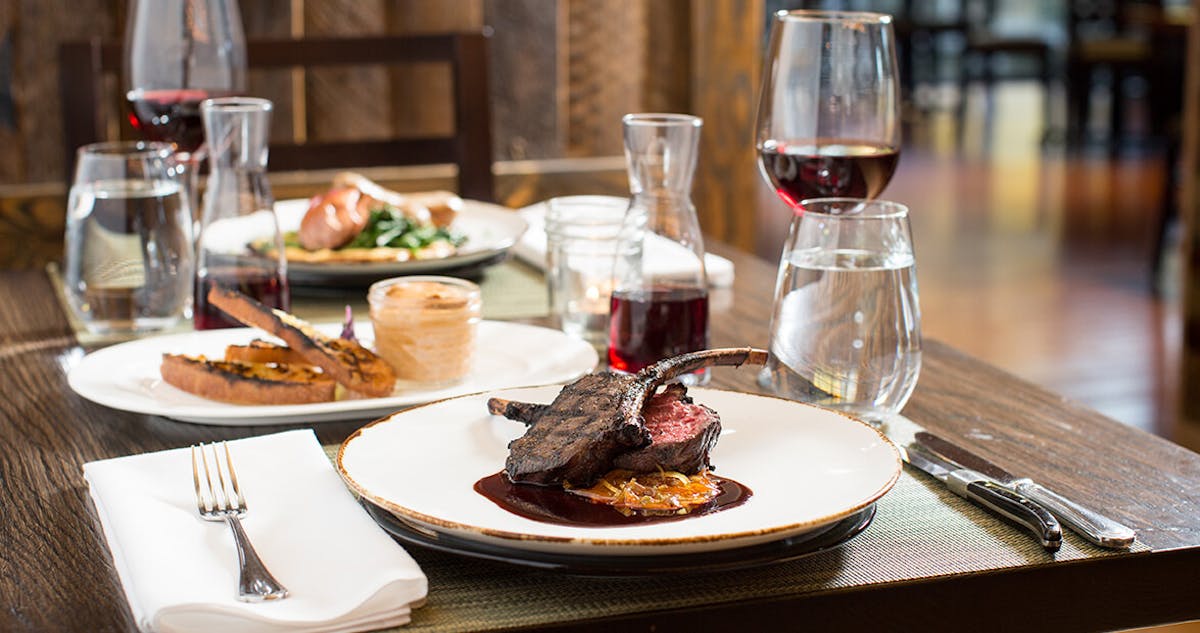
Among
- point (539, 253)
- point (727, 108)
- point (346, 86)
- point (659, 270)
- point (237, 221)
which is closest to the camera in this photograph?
point (659, 270)

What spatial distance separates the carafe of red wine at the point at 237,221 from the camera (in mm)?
1257

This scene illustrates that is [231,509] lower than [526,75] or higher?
lower

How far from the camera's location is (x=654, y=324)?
1.14 m

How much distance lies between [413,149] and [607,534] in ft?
4.69

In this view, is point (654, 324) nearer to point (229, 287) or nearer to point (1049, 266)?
point (229, 287)

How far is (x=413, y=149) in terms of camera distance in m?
2.05

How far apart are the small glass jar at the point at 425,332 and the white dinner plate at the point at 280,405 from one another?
0.01m

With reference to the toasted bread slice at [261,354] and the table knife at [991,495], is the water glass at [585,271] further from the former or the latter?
the table knife at [991,495]

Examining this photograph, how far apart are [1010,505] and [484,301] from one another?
2.46 ft

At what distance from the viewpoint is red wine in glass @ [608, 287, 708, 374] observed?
1.14m

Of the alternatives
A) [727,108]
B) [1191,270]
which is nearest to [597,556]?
[727,108]

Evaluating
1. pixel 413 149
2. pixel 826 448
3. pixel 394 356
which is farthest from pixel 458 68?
Result: pixel 826 448

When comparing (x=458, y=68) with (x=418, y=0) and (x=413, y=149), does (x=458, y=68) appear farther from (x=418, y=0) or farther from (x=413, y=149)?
(x=418, y=0)

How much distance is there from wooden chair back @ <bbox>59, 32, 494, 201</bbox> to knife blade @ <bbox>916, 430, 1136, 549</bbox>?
123 cm
